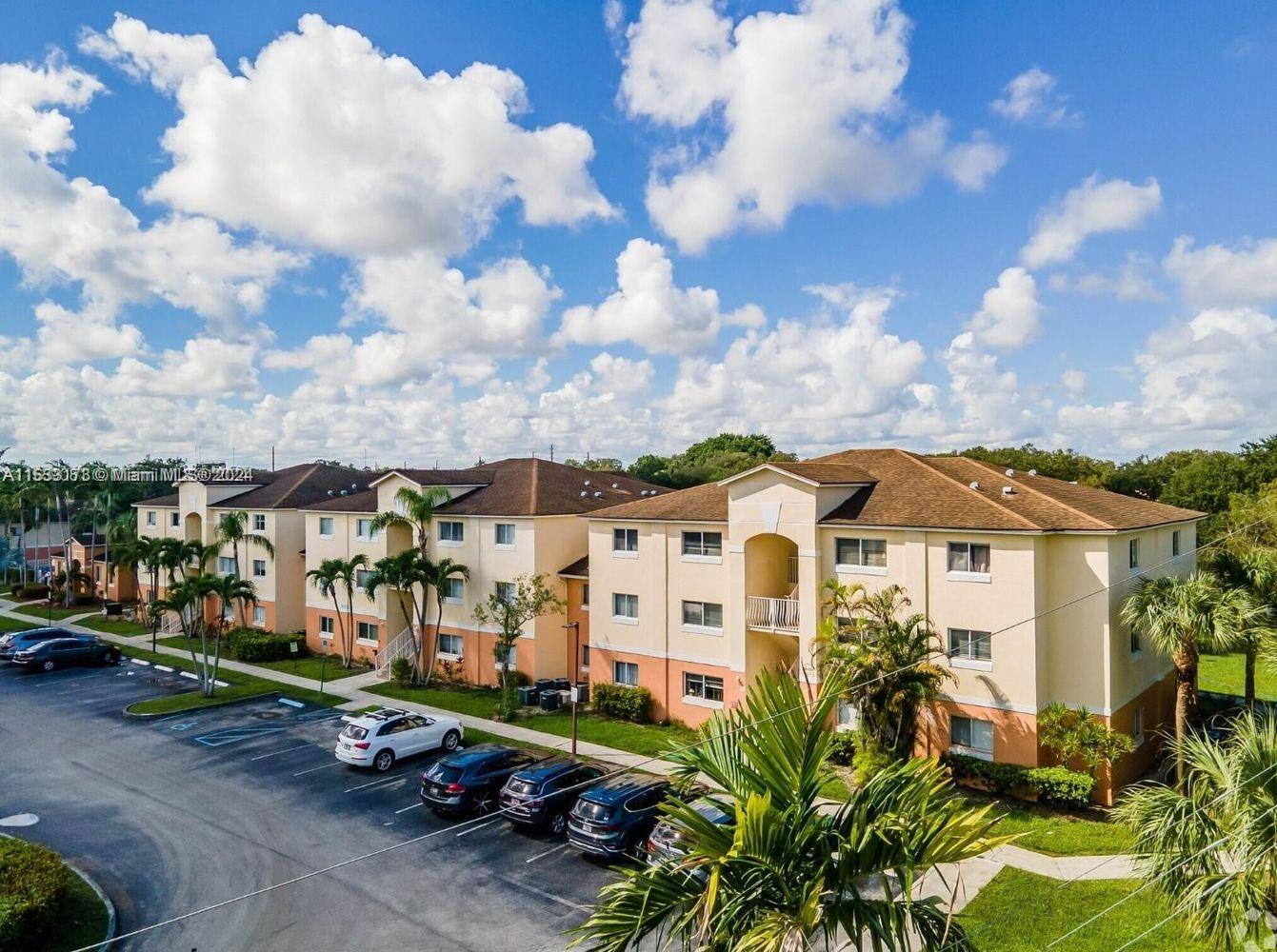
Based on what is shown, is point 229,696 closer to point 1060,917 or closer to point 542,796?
point 542,796

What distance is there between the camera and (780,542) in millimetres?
28250

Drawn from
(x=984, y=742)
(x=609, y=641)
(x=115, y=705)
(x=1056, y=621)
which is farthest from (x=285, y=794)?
(x=1056, y=621)

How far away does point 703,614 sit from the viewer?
1129 inches

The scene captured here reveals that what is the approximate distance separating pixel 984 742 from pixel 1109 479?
52497 millimetres

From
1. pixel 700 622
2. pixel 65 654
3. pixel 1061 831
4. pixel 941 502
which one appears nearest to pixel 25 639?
pixel 65 654

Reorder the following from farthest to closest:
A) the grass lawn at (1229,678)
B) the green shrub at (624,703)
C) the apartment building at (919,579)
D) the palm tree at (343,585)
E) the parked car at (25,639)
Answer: the parked car at (25,639), the palm tree at (343,585), the grass lawn at (1229,678), the green shrub at (624,703), the apartment building at (919,579)

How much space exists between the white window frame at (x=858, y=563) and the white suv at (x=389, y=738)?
14686mm

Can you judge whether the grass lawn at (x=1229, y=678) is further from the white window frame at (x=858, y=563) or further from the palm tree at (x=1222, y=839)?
the palm tree at (x=1222, y=839)

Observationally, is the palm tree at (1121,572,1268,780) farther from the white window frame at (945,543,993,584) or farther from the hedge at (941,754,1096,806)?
the white window frame at (945,543,993,584)

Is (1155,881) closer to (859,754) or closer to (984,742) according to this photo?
(859,754)

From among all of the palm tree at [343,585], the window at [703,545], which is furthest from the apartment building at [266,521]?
the window at [703,545]

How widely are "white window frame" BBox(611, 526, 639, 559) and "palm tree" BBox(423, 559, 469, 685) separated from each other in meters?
8.32

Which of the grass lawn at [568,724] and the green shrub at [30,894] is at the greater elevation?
the green shrub at [30,894]

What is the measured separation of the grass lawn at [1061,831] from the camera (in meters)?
18.4
